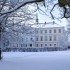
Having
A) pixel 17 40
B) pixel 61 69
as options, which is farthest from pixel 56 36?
pixel 61 69

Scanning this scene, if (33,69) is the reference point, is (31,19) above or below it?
above

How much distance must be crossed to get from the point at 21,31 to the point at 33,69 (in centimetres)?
1118

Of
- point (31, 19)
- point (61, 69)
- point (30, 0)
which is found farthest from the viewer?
point (31, 19)

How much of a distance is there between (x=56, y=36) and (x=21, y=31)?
249 feet

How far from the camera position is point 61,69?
1470 centimetres

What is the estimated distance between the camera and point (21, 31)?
2566 centimetres

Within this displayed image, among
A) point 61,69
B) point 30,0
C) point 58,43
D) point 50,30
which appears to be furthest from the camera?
point 50,30

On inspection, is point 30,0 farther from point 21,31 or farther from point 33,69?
point 21,31

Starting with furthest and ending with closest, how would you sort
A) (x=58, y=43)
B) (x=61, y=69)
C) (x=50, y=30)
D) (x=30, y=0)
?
(x=50, y=30)
(x=58, y=43)
(x=61, y=69)
(x=30, y=0)

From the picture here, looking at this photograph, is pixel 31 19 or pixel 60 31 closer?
pixel 31 19

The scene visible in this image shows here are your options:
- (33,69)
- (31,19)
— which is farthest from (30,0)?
(31,19)

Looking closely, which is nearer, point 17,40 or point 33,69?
point 33,69

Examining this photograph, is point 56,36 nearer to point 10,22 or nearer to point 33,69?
point 10,22

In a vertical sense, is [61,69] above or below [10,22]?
below
